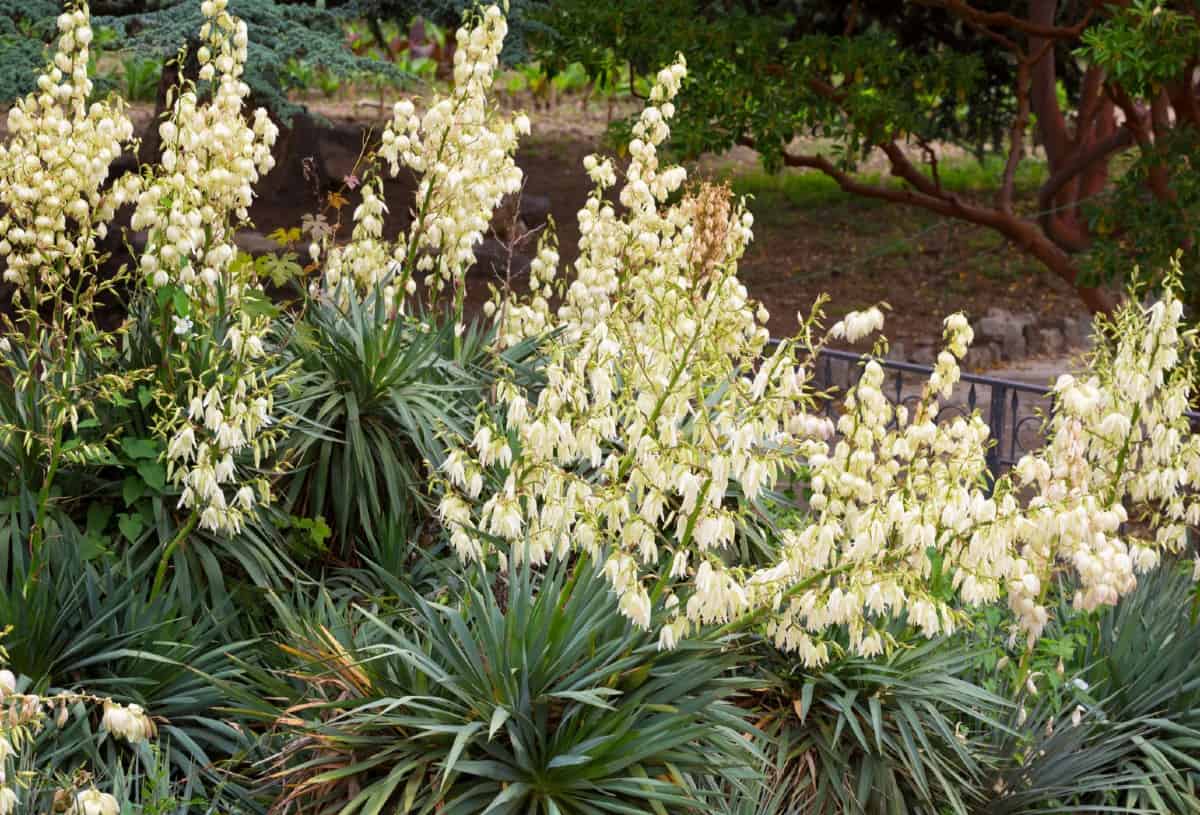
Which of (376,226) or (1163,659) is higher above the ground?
(376,226)

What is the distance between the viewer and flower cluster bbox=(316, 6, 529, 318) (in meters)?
6.02

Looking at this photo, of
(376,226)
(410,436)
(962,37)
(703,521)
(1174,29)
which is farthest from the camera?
(962,37)

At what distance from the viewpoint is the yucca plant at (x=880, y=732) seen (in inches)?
203

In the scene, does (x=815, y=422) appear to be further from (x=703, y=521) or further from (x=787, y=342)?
(x=703, y=521)

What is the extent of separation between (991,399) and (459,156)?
4.12 metres

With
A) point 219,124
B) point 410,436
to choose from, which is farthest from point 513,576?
point 219,124

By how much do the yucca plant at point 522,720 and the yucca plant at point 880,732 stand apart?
15.8 inches

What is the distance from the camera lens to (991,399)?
887 cm

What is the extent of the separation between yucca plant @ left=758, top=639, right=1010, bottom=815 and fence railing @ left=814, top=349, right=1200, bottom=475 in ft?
7.35

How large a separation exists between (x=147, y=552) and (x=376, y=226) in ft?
6.01

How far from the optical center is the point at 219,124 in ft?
18.4

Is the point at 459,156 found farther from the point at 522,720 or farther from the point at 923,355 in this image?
the point at 923,355

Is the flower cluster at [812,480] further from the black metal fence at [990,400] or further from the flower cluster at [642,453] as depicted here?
the black metal fence at [990,400]

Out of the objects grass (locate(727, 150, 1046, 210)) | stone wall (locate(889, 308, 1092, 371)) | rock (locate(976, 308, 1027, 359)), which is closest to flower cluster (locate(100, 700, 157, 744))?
stone wall (locate(889, 308, 1092, 371))
